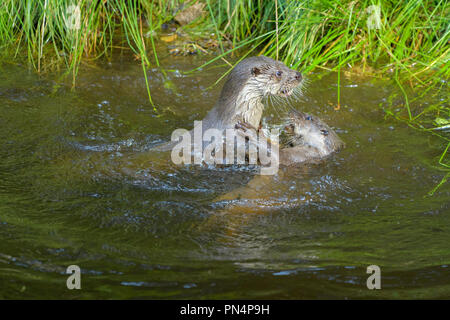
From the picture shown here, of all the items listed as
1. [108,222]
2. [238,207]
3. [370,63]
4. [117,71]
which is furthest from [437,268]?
[117,71]

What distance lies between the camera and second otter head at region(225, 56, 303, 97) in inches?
124

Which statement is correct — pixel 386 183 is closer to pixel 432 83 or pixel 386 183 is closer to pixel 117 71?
pixel 432 83

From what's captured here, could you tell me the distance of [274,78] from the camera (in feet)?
10.5

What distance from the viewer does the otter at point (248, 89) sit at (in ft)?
10.3

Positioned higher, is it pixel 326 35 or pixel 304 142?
pixel 326 35

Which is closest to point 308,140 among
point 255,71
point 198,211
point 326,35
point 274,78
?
point 274,78

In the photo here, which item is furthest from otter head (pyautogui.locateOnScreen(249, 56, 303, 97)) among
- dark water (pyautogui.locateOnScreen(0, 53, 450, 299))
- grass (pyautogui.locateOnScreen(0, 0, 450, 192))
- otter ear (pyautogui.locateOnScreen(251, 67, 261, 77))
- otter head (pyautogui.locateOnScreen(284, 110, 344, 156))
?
grass (pyautogui.locateOnScreen(0, 0, 450, 192))

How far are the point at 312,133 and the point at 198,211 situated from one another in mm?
1091

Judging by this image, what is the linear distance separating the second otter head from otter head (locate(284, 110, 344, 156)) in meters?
0.19

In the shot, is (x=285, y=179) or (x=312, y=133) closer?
(x=285, y=179)

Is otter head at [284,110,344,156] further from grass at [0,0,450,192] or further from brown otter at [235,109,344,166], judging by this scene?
grass at [0,0,450,192]

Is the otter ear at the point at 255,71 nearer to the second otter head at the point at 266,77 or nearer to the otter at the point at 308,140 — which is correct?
the second otter head at the point at 266,77

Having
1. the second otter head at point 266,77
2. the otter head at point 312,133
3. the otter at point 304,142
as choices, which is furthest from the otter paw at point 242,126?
the otter head at point 312,133

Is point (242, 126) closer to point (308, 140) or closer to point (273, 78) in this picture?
point (273, 78)
